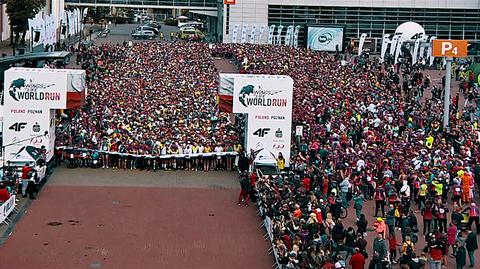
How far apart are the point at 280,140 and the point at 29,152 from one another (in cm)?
772

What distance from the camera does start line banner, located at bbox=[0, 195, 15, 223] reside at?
24.2 metres

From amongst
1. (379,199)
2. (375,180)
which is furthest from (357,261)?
(375,180)

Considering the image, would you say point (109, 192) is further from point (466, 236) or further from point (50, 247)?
point (466, 236)

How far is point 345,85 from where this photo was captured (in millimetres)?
48312

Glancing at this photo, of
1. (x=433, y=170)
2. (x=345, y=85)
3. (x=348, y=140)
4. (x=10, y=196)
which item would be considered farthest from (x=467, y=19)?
(x=10, y=196)

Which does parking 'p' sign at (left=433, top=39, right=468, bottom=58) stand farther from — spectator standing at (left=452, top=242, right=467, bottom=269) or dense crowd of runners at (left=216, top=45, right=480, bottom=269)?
spectator standing at (left=452, top=242, right=467, bottom=269)

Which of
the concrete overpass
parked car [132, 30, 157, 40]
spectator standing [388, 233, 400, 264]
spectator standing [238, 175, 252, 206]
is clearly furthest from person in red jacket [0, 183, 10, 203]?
the concrete overpass

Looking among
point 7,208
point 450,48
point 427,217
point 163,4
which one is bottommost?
point 7,208

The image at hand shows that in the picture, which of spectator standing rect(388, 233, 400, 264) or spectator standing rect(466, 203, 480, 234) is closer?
spectator standing rect(388, 233, 400, 264)

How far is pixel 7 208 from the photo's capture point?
81.5 ft

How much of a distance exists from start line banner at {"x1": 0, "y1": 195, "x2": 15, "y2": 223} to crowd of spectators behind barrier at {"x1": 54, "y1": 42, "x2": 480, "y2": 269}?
20.0 feet

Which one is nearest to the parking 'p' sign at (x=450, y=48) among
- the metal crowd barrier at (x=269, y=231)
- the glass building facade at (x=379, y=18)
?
the metal crowd barrier at (x=269, y=231)

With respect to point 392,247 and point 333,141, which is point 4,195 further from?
point 333,141

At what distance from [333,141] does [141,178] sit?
688 cm
